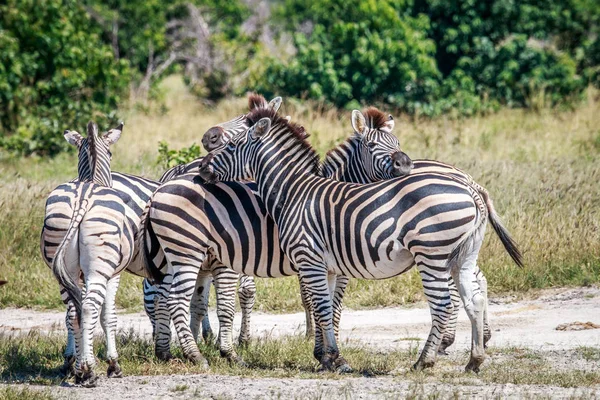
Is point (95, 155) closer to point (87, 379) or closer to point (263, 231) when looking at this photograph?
point (263, 231)

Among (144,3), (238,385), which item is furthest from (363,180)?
(144,3)

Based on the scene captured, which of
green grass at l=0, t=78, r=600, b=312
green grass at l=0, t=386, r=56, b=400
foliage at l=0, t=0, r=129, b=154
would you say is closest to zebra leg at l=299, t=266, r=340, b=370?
green grass at l=0, t=386, r=56, b=400

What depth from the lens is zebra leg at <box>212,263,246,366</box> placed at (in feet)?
27.6

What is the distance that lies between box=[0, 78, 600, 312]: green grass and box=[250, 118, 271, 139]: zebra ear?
2931 mm

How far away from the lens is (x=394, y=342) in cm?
905

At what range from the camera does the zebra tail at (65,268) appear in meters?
7.23

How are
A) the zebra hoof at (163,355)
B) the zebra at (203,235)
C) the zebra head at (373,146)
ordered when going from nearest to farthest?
the zebra at (203,235) < the zebra hoof at (163,355) < the zebra head at (373,146)

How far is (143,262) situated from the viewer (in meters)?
8.24

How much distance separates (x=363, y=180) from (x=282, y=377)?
7.30 ft

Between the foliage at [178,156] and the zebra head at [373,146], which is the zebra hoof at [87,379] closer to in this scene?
the zebra head at [373,146]

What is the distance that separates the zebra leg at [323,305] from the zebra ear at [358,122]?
5.60 feet

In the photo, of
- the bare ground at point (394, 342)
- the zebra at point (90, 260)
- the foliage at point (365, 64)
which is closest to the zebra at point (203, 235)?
the zebra at point (90, 260)

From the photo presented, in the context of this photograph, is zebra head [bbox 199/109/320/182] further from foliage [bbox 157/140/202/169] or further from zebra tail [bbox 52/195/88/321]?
foliage [bbox 157/140/202/169]

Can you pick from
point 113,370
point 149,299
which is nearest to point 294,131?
point 149,299
